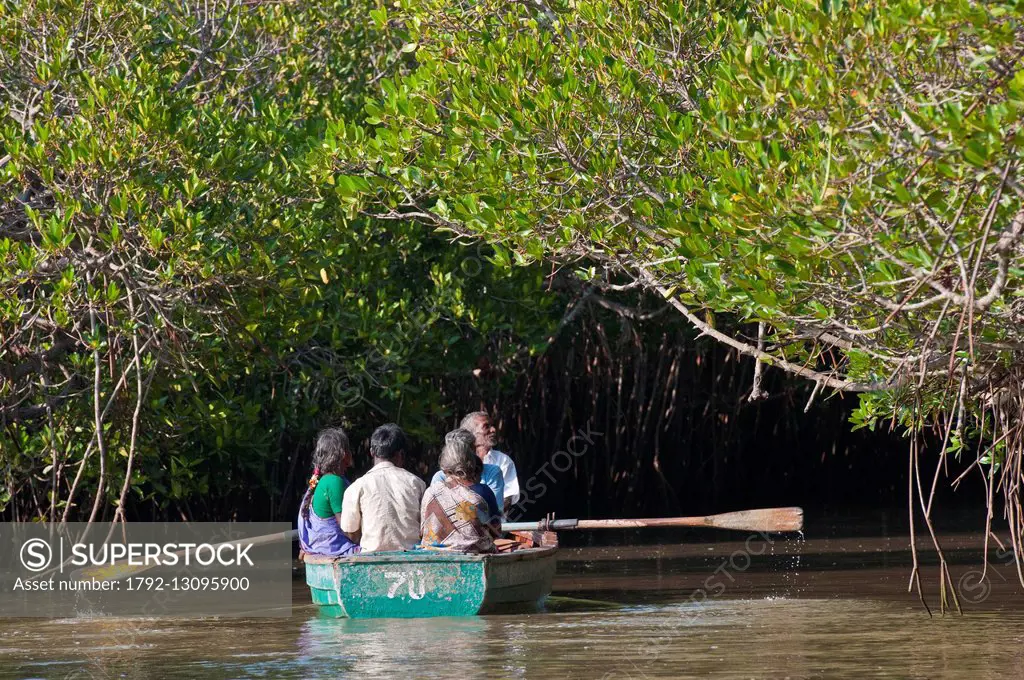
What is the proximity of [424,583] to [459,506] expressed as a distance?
0.42 metres

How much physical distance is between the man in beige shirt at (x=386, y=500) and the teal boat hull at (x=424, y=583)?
301 millimetres

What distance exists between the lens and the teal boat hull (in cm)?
771

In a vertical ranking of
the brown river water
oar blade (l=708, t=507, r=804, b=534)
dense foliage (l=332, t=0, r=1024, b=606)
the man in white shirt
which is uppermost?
dense foliage (l=332, t=0, r=1024, b=606)

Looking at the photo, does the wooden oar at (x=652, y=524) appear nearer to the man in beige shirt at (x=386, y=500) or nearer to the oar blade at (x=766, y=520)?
the oar blade at (x=766, y=520)

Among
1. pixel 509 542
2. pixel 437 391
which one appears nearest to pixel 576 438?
pixel 437 391

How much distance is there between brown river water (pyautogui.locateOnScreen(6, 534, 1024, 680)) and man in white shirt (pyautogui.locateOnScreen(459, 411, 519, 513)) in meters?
0.70

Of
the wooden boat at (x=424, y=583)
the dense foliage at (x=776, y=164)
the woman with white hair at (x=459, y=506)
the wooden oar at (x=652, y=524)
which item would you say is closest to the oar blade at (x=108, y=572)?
the wooden oar at (x=652, y=524)

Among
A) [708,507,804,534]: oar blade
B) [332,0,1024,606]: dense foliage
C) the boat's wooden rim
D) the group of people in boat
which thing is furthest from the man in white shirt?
[708,507,804,534]: oar blade

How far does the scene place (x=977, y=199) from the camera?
5.84m

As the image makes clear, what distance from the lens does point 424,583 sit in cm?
778

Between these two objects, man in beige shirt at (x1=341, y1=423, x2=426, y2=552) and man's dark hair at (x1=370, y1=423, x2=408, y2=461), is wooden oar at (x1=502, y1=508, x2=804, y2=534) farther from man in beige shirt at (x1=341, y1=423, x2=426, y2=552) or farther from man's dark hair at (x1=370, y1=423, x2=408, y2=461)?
man's dark hair at (x1=370, y1=423, x2=408, y2=461)

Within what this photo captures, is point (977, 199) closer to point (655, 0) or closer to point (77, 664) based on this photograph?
point (655, 0)

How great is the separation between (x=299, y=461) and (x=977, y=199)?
7895 mm

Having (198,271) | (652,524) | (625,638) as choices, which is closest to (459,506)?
(625,638)
